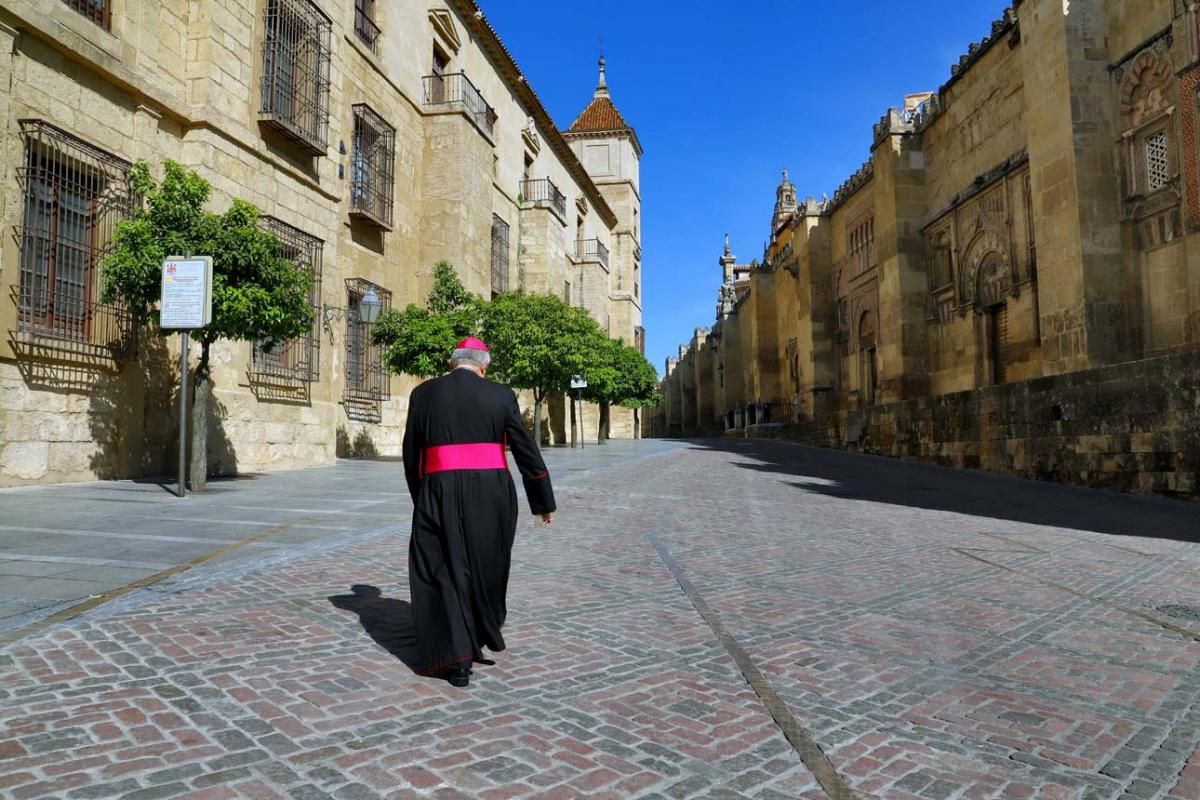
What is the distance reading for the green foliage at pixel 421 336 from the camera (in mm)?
18016

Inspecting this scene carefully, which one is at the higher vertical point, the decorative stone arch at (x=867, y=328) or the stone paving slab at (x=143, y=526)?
the decorative stone arch at (x=867, y=328)

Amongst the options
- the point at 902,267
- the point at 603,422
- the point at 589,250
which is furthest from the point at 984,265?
the point at 589,250

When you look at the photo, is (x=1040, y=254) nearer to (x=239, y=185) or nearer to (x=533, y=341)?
(x=533, y=341)

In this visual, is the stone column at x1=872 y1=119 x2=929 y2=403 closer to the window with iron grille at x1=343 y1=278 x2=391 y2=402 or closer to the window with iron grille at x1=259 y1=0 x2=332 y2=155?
the window with iron grille at x1=343 y1=278 x2=391 y2=402

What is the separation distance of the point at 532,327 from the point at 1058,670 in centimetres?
1935

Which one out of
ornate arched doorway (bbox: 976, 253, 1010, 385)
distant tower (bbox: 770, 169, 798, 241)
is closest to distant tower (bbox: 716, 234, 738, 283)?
distant tower (bbox: 770, 169, 798, 241)

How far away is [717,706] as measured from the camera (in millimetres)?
3021

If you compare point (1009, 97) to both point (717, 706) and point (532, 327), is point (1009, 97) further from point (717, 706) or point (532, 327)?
point (717, 706)

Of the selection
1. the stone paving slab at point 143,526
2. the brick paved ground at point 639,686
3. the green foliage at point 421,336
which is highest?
the green foliage at point 421,336

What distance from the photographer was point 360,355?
1902 cm

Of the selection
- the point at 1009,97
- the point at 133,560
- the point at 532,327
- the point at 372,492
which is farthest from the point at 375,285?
the point at 1009,97

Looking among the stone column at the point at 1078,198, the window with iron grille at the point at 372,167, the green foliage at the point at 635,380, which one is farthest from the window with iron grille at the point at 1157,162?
the green foliage at the point at 635,380

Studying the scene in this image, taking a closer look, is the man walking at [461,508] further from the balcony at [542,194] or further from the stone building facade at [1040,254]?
the balcony at [542,194]

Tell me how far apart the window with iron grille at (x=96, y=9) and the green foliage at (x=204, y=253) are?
98.5 inches
